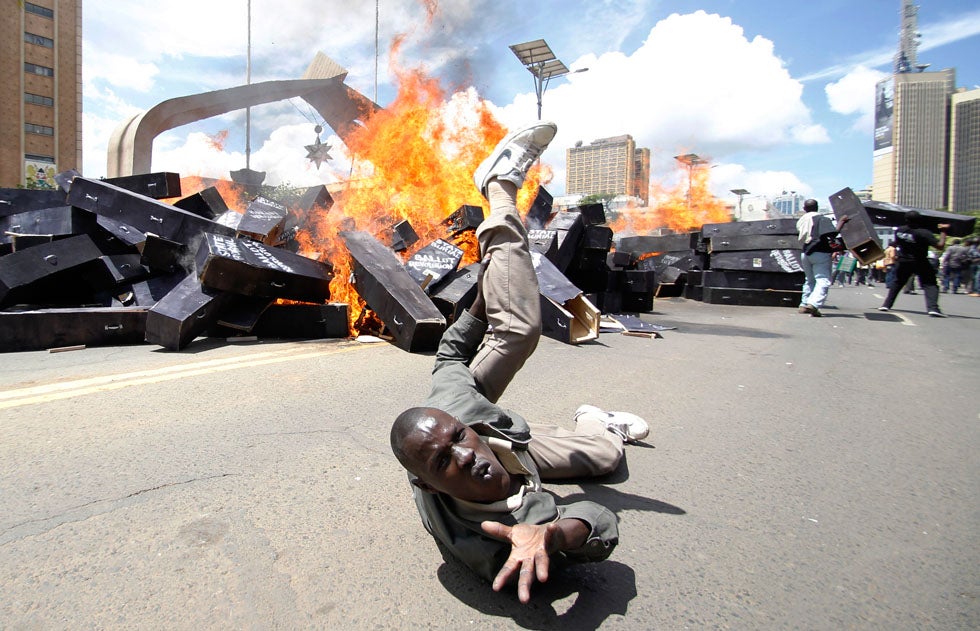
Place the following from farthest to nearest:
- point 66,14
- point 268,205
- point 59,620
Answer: point 66,14
point 268,205
point 59,620

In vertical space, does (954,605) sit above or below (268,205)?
below

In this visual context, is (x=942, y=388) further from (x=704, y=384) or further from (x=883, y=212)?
(x=883, y=212)

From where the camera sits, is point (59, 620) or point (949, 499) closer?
point (59, 620)

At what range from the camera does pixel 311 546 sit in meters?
1.94

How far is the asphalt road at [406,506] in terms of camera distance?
65.0 inches

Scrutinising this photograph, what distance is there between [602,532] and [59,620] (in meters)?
1.61

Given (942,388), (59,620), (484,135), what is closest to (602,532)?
(59,620)

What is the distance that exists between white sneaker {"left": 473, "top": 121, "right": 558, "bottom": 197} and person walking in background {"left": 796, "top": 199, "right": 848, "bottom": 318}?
920 centimetres

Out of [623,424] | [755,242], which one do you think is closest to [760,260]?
[755,242]

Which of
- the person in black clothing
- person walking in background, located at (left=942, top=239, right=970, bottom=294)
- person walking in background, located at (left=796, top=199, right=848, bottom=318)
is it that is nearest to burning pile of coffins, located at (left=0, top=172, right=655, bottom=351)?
person walking in background, located at (left=796, top=199, right=848, bottom=318)

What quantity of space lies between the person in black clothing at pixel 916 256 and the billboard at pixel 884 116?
407ft

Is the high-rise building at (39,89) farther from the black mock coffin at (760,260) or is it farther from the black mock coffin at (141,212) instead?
the black mock coffin at (760,260)

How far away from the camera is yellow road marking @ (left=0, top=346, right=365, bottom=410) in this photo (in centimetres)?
363

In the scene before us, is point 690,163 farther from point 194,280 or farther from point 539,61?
point 194,280
